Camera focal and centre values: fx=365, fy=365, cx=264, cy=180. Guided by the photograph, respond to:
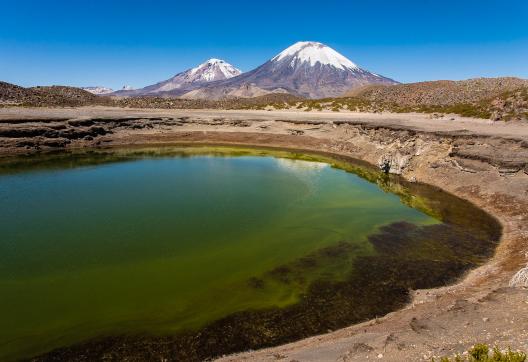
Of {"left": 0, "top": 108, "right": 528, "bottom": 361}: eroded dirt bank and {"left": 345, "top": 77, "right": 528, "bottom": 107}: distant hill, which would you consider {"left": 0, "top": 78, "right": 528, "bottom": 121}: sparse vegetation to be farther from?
{"left": 0, "top": 108, "right": 528, "bottom": 361}: eroded dirt bank

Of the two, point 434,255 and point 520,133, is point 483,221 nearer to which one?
point 434,255

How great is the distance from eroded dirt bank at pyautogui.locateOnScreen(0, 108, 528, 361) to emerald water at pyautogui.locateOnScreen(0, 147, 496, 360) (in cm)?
143

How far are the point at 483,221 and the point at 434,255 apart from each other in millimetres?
6969

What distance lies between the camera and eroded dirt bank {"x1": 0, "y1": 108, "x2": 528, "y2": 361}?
943 centimetres

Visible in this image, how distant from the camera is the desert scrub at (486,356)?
6.61 m

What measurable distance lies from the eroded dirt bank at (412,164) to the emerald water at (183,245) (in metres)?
1.43

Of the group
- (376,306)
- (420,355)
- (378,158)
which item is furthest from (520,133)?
(420,355)

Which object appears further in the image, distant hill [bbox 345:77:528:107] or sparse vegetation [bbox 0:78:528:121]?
distant hill [bbox 345:77:528:107]

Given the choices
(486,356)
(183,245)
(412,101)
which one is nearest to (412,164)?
(183,245)

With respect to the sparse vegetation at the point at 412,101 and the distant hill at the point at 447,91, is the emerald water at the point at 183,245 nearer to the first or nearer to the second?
the sparse vegetation at the point at 412,101

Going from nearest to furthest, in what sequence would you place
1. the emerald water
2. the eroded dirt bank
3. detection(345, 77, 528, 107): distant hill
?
the eroded dirt bank → the emerald water → detection(345, 77, 528, 107): distant hill

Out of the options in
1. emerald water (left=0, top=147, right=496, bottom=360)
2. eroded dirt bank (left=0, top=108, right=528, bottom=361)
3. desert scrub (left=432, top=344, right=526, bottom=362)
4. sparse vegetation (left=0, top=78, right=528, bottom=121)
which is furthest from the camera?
sparse vegetation (left=0, top=78, right=528, bottom=121)

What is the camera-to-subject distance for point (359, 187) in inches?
1196

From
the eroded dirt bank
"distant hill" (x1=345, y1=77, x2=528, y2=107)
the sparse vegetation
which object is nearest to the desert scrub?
the eroded dirt bank
